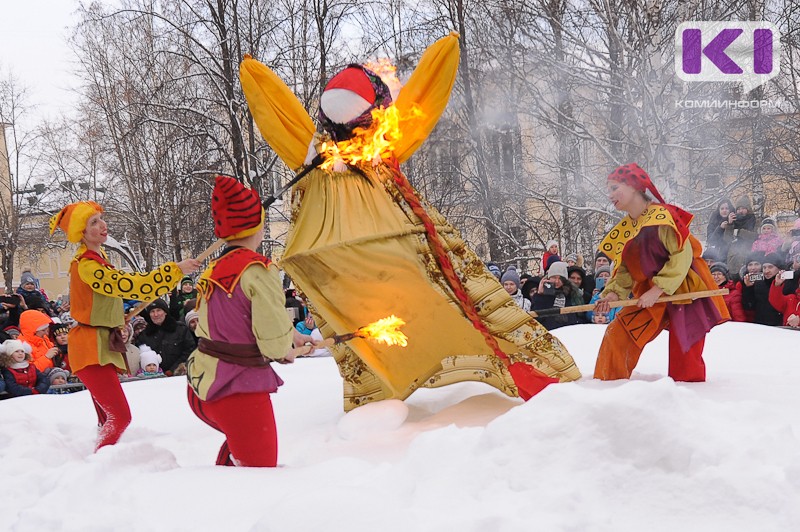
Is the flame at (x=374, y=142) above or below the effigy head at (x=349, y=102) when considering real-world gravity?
below

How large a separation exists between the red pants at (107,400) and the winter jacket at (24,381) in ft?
10.5

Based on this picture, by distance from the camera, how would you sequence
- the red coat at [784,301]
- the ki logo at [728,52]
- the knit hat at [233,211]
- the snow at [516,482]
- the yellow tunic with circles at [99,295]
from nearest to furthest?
1. the snow at [516,482]
2. the knit hat at [233,211]
3. the yellow tunic with circles at [99,295]
4. the red coat at [784,301]
5. the ki logo at [728,52]

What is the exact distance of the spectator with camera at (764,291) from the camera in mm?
7371

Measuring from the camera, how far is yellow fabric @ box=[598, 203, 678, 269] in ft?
14.8

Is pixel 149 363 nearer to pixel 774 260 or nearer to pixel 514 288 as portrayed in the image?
pixel 514 288

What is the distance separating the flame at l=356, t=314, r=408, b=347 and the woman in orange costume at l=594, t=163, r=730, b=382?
1331 millimetres

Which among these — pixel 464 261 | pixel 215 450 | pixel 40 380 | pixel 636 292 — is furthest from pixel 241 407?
pixel 40 380

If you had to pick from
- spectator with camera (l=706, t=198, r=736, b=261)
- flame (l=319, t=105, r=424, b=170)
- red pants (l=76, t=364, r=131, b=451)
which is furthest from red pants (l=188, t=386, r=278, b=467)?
spectator with camera (l=706, t=198, r=736, b=261)

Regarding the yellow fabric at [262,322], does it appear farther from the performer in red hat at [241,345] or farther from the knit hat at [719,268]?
the knit hat at [719,268]

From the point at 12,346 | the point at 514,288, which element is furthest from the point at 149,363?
the point at 514,288

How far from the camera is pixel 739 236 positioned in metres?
8.52

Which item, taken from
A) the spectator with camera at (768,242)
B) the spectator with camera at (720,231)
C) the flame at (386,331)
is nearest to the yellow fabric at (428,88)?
the flame at (386,331)

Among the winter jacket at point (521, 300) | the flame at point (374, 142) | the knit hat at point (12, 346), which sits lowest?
the winter jacket at point (521, 300)

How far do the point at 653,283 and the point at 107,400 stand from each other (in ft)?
11.0
